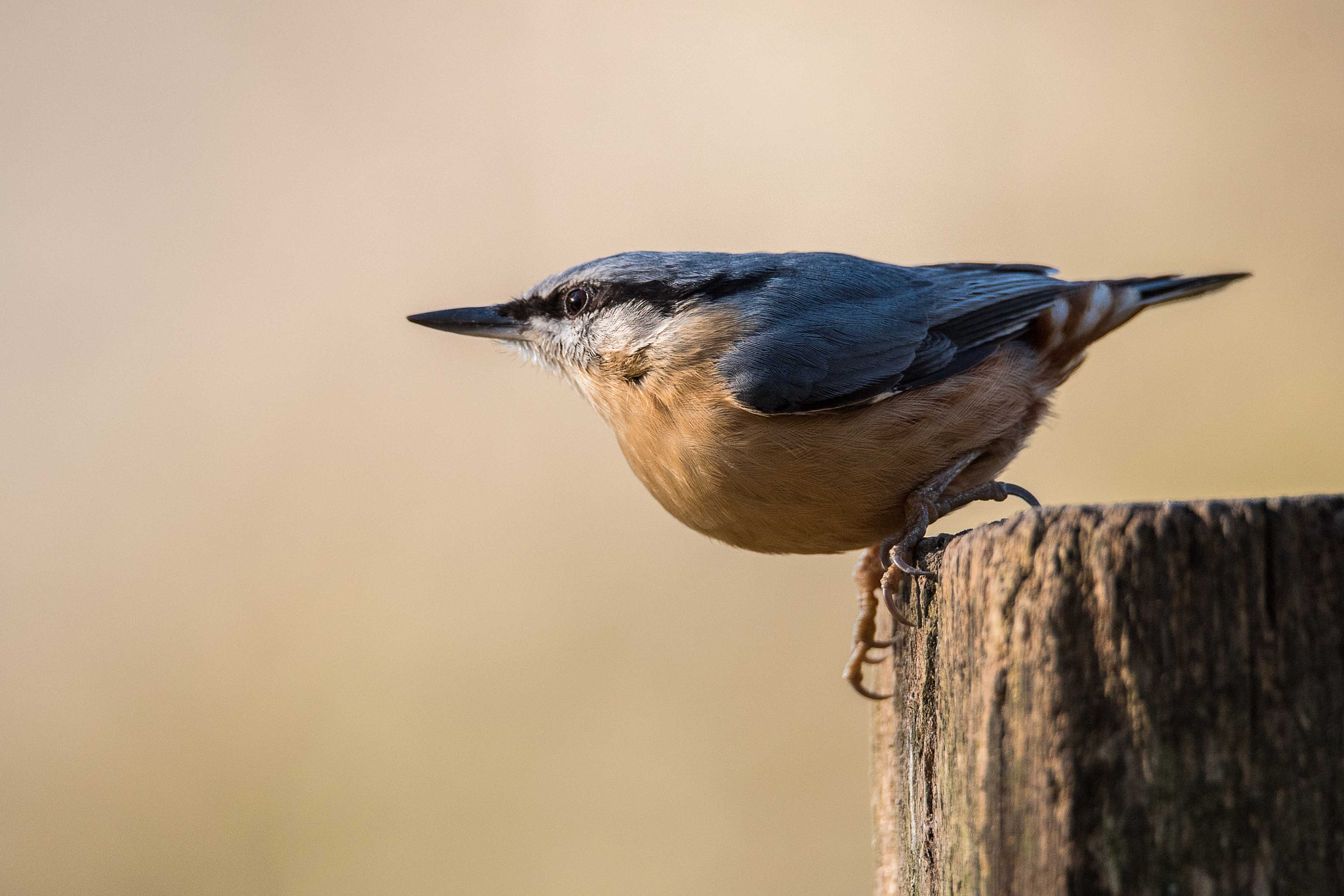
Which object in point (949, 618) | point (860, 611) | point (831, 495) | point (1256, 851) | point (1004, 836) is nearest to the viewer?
point (1256, 851)

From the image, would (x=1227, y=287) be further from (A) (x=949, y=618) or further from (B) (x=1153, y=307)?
(A) (x=949, y=618)

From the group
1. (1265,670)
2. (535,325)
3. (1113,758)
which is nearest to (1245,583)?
(1265,670)

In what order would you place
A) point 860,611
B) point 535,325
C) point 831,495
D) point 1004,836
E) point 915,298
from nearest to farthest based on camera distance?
point 1004,836 → point 831,495 → point 860,611 → point 915,298 → point 535,325

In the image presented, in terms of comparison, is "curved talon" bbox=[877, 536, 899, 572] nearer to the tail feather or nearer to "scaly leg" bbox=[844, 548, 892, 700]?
"scaly leg" bbox=[844, 548, 892, 700]

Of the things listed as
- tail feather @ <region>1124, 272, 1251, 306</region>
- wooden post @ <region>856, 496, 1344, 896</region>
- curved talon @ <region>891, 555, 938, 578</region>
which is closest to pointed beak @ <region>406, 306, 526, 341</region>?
curved talon @ <region>891, 555, 938, 578</region>

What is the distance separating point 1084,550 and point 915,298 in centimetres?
184

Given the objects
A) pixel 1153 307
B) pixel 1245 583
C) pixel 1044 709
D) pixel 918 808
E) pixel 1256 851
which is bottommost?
pixel 918 808

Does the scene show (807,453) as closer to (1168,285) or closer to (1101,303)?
(1101,303)

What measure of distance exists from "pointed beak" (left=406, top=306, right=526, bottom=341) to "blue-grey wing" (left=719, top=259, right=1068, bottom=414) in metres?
0.82

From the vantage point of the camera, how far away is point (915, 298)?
9.42 feet

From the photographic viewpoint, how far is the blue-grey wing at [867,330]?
245 cm

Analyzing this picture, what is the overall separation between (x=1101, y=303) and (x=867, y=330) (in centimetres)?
73

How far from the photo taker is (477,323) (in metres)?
3.25

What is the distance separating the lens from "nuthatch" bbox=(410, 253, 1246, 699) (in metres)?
2.42
